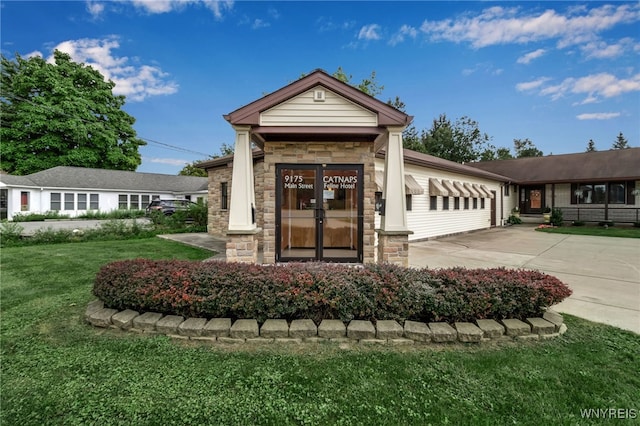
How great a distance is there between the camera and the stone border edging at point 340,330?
10.0ft

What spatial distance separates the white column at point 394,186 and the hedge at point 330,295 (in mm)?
1839

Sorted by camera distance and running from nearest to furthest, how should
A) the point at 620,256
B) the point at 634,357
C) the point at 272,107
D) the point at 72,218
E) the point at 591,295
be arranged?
the point at 634,357
the point at 591,295
the point at 272,107
the point at 620,256
the point at 72,218

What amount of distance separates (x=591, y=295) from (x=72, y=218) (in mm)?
27673

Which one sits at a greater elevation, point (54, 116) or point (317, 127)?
point (54, 116)

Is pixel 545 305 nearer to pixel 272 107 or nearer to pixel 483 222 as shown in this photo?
pixel 272 107

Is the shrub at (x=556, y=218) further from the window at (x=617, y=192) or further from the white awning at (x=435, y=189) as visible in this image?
the white awning at (x=435, y=189)

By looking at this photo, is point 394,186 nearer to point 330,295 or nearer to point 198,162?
point 330,295

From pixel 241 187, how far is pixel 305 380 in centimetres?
387

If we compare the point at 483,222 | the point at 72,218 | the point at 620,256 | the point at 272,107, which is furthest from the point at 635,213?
the point at 72,218

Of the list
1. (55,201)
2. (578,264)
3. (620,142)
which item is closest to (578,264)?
(578,264)

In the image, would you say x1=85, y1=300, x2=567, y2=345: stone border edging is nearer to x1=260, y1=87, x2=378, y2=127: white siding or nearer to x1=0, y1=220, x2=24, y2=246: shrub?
x1=260, y1=87, x2=378, y2=127: white siding

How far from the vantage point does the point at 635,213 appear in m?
16.4

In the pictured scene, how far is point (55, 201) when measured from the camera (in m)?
20.2

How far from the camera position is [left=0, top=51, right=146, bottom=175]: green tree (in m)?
22.9
